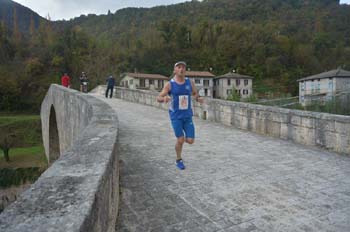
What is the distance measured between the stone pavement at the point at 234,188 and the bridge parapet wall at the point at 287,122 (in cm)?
29

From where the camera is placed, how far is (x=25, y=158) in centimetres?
2928

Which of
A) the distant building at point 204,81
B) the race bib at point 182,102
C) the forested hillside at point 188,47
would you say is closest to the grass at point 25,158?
the forested hillside at point 188,47

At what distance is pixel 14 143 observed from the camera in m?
35.8

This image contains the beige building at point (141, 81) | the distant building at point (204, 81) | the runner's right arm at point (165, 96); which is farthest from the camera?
the distant building at point (204, 81)

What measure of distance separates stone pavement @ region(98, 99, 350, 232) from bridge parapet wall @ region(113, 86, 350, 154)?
0.96 ft

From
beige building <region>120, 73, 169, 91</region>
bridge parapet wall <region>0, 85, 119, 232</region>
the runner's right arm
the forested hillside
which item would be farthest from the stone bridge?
the forested hillside

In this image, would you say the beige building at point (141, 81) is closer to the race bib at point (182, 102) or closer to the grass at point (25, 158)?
the grass at point (25, 158)

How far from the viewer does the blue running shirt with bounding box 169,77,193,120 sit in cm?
433

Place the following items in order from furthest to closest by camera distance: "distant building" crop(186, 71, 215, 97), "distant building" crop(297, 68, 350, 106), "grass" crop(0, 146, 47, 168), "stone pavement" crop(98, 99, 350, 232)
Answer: "distant building" crop(186, 71, 215, 97) < "distant building" crop(297, 68, 350, 106) < "grass" crop(0, 146, 47, 168) < "stone pavement" crop(98, 99, 350, 232)

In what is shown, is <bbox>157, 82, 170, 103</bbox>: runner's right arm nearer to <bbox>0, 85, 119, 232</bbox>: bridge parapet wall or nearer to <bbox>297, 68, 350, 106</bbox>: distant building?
<bbox>0, 85, 119, 232</bbox>: bridge parapet wall

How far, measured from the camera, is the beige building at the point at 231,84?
2022 inches

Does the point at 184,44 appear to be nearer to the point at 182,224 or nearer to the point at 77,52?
the point at 77,52

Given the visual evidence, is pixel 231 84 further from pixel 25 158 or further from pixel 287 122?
pixel 287 122

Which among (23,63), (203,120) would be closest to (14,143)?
(23,63)
